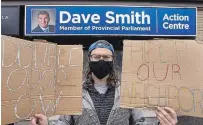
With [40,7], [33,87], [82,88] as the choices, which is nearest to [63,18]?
[40,7]

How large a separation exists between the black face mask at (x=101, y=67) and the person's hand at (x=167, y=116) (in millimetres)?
511

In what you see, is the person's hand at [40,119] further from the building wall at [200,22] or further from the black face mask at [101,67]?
the building wall at [200,22]

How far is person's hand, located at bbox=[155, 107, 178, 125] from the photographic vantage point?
2.55m

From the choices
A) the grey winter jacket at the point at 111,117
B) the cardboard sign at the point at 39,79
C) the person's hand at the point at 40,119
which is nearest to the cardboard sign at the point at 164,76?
the grey winter jacket at the point at 111,117

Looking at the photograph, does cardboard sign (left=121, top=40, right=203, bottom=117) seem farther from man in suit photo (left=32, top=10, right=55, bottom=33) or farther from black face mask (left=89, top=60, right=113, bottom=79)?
man in suit photo (left=32, top=10, right=55, bottom=33)

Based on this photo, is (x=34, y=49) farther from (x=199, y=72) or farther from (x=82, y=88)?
(x=199, y=72)

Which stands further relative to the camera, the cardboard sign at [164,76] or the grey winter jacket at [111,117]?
the grey winter jacket at [111,117]

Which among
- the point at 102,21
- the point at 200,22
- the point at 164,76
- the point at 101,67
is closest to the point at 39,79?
the point at 101,67

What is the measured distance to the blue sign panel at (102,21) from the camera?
19.2 ft

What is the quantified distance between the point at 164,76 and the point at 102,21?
3267 millimetres

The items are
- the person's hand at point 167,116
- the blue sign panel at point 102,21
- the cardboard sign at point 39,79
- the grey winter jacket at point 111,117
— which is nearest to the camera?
the cardboard sign at point 39,79

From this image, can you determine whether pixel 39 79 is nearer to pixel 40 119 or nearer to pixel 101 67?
pixel 40 119

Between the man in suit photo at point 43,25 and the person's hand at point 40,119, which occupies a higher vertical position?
the man in suit photo at point 43,25

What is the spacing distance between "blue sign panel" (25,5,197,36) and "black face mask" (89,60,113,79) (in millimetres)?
2947
